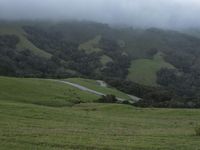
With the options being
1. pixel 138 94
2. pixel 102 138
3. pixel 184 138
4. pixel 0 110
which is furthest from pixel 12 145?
pixel 138 94

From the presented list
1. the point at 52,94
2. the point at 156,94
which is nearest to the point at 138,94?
the point at 156,94

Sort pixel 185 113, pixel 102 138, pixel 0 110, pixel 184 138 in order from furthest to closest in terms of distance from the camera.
A: 1. pixel 185 113
2. pixel 0 110
3. pixel 184 138
4. pixel 102 138

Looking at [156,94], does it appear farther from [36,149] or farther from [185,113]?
→ [36,149]

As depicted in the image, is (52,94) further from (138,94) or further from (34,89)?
(138,94)

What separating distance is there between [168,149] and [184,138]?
594 cm

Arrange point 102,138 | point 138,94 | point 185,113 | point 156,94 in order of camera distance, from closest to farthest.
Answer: point 102,138 → point 185,113 → point 156,94 → point 138,94

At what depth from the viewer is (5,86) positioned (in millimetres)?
84500

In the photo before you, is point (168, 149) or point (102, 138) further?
point (102, 138)

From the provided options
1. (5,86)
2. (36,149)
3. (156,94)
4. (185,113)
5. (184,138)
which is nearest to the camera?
(36,149)

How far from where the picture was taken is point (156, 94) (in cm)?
13750

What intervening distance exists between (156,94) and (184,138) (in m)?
108

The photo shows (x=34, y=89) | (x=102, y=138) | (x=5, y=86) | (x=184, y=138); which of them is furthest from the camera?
(x=34, y=89)

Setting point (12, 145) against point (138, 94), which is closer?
point (12, 145)

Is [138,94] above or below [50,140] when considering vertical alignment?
below
